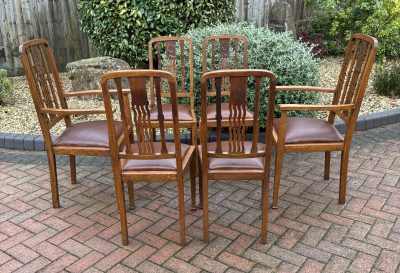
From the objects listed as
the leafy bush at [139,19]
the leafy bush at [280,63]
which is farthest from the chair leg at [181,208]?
the leafy bush at [139,19]

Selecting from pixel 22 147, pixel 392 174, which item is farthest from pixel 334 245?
pixel 22 147

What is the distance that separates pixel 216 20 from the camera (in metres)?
5.81

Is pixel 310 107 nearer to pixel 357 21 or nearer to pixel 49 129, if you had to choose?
pixel 49 129

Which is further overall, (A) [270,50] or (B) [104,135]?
Answer: (A) [270,50]

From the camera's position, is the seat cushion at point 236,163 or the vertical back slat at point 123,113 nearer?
the vertical back slat at point 123,113

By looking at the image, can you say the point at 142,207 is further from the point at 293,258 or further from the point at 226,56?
the point at 226,56

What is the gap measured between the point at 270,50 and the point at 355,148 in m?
1.30

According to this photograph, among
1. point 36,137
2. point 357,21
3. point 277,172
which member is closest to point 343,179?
point 277,172

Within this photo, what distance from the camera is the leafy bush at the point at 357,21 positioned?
264 inches

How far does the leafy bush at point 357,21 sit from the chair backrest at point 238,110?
495 cm

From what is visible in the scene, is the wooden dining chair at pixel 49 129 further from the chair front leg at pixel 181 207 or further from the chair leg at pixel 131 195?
the chair front leg at pixel 181 207

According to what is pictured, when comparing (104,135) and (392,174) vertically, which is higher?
(104,135)

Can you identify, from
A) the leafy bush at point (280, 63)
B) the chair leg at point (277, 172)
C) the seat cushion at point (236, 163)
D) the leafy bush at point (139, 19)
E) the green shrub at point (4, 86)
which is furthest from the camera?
the leafy bush at point (139, 19)

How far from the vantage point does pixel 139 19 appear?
5484mm
